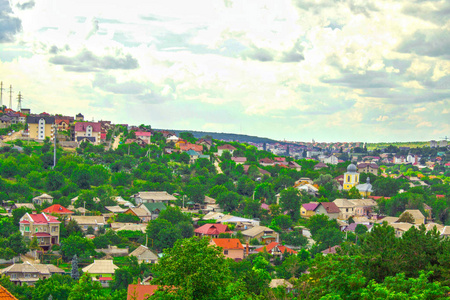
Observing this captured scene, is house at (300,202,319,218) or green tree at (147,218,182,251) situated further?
house at (300,202,319,218)

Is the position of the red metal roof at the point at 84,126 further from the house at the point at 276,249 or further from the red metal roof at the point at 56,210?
the house at the point at 276,249

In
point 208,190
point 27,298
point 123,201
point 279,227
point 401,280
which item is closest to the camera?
point 401,280

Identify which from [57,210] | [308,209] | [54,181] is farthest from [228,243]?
[54,181]

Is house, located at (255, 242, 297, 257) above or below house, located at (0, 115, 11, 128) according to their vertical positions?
below

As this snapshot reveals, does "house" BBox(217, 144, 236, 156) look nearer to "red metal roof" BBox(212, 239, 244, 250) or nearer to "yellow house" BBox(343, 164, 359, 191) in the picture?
"yellow house" BBox(343, 164, 359, 191)

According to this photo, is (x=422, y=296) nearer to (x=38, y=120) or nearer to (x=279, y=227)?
(x=279, y=227)

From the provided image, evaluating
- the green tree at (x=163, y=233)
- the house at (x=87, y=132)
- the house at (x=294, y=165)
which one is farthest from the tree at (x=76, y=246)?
the house at (x=294, y=165)

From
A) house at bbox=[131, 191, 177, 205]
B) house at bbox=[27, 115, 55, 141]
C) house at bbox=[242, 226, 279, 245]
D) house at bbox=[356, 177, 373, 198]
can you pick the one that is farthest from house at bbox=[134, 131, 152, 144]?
house at bbox=[242, 226, 279, 245]

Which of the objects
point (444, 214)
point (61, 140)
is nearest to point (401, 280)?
point (444, 214)
